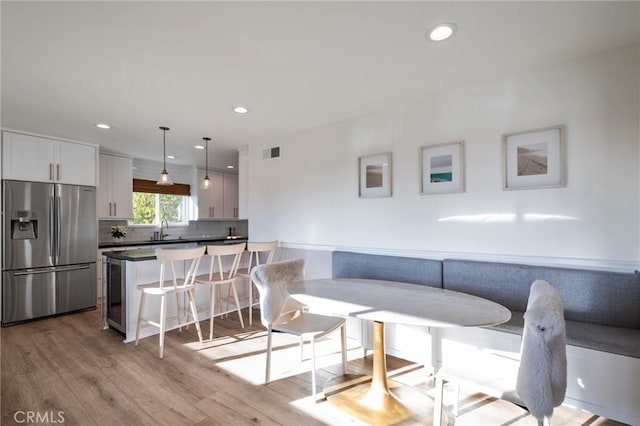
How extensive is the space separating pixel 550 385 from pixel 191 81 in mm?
2897

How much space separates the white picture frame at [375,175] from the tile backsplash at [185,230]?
4.17 meters

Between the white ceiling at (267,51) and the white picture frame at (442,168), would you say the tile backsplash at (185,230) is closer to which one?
the white ceiling at (267,51)

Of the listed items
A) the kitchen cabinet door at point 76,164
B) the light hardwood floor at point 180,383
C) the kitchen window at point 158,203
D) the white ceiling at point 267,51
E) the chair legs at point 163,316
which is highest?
the white ceiling at point 267,51

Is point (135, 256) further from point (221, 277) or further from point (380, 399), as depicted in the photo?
point (380, 399)

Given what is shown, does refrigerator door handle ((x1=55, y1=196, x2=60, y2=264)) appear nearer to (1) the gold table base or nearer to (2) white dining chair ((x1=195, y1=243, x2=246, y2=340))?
(2) white dining chair ((x1=195, y1=243, x2=246, y2=340))

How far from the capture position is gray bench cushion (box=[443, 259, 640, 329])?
197 cm

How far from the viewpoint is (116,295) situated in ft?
10.9

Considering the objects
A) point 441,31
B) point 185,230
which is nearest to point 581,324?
point 441,31

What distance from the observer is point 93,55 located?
6.69 feet

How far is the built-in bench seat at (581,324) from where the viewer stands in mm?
1737

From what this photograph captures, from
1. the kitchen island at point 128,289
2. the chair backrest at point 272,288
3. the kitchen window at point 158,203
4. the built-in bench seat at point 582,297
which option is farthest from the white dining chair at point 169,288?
the kitchen window at point 158,203

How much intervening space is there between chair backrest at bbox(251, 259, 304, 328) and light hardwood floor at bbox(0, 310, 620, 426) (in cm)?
51

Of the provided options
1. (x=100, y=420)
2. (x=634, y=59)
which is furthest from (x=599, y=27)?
(x=100, y=420)

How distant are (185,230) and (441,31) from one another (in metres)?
5.66
